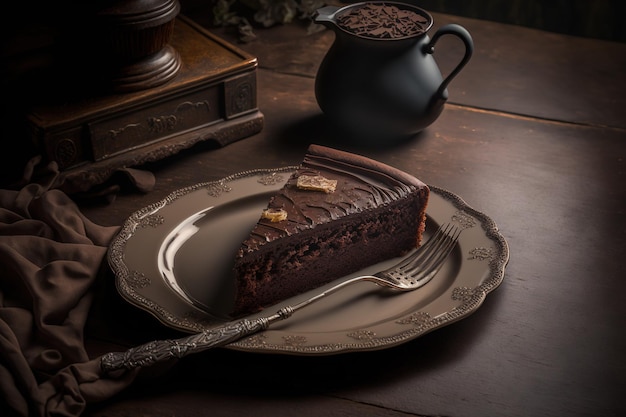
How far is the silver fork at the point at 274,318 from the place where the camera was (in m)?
1.55

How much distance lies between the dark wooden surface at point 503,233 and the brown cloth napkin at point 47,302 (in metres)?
0.06

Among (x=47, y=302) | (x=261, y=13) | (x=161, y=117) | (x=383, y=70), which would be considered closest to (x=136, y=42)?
(x=161, y=117)

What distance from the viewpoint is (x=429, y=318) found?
1693 millimetres

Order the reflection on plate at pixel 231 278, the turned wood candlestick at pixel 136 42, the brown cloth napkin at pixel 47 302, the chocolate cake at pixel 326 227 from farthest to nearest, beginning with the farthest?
the turned wood candlestick at pixel 136 42
the chocolate cake at pixel 326 227
the reflection on plate at pixel 231 278
the brown cloth napkin at pixel 47 302

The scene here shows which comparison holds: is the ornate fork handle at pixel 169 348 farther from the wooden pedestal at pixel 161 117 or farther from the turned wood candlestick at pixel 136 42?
the turned wood candlestick at pixel 136 42

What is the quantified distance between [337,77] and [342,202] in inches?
21.9

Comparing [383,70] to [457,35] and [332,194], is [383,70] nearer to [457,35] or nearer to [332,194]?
[457,35]

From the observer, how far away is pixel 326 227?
1883mm

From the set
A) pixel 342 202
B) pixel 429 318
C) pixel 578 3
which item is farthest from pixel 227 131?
pixel 578 3

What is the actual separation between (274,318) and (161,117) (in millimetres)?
853

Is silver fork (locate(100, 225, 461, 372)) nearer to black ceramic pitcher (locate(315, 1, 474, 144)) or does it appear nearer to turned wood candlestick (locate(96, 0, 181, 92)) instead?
black ceramic pitcher (locate(315, 1, 474, 144))

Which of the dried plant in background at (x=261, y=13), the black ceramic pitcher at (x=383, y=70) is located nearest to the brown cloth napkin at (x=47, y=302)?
the black ceramic pitcher at (x=383, y=70)

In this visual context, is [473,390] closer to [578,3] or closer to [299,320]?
[299,320]

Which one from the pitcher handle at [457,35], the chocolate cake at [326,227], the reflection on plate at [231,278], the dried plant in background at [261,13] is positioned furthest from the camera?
the dried plant in background at [261,13]
